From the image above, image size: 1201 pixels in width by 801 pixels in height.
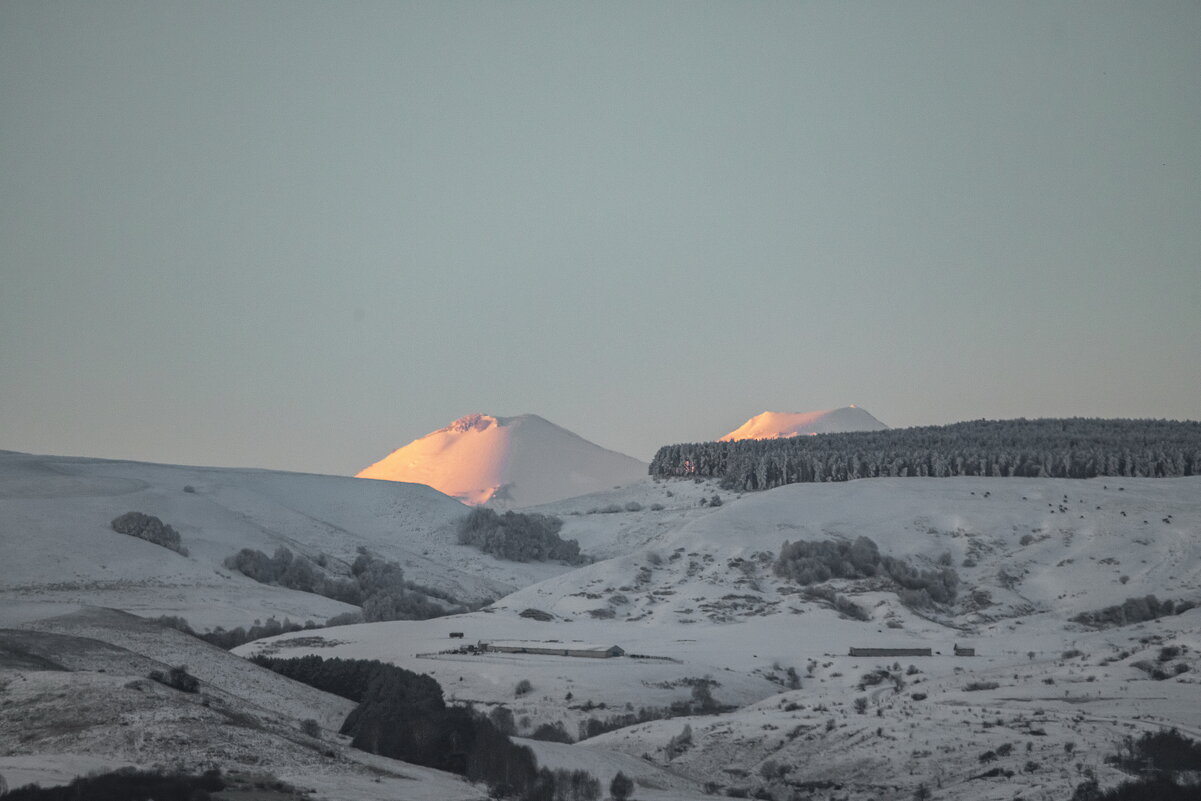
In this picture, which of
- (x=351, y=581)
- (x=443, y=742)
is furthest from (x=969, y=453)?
(x=443, y=742)

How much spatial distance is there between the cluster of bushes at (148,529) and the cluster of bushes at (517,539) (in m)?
26.9

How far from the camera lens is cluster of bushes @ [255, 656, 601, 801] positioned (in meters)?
22.8

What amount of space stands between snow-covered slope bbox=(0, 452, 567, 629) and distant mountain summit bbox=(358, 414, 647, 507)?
140 ft

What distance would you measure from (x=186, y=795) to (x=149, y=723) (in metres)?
4.59

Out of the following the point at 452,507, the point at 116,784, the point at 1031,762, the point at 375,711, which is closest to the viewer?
the point at 116,784

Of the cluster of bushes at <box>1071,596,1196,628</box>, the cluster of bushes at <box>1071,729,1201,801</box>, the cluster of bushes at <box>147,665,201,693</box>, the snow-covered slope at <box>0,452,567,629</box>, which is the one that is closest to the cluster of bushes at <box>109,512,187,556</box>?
the snow-covered slope at <box>0,452,567,629</box>

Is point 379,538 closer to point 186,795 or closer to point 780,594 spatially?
point 780,594

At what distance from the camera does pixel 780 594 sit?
61250mm

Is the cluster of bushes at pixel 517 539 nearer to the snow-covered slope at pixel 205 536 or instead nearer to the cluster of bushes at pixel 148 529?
the snow-covered slope at pixel 205 536

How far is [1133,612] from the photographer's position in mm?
52969

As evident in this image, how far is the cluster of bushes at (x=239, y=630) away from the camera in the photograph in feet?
167

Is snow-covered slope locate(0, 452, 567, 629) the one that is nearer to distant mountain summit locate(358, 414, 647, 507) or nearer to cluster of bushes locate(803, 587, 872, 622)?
cluster of bushes locate(803, 587, 872, 622)

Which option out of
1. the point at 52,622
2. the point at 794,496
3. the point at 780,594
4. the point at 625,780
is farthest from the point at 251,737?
the point at 794,496

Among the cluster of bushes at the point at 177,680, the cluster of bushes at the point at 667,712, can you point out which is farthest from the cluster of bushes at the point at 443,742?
the cluster of bushes at the point at 667,712
